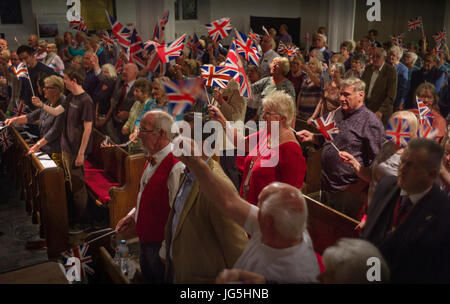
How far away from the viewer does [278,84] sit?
532 cm

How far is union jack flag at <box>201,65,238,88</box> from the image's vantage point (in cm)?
407

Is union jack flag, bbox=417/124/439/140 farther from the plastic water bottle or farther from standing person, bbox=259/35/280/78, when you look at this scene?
standing person, bbox=259/35/280/78

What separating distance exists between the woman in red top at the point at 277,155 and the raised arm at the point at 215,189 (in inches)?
42.7

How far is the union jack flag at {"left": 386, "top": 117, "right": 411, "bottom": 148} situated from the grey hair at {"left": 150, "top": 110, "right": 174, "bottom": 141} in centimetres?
150

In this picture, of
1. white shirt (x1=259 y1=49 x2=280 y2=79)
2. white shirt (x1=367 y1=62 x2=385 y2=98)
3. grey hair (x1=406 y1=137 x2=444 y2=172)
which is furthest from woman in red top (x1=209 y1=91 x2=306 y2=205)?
white shirt (x1=259 y1=49 x2=280 y2=79)

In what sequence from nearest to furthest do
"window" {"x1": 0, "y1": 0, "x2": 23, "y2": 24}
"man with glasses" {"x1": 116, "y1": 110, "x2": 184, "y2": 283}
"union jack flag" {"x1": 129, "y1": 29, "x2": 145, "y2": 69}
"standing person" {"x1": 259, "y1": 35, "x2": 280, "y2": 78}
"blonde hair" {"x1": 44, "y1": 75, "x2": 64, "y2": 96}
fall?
"man with glasses" {"x1": 116, "y1": 110, "x2": 184, "y2": 283} < "blonde hair" {"x1": 44, "y1": 75, "x2": 64, "y2": 96} < "union jack flag" {"x1": 129, "y1": 29, "x2": 145, "y2": 69} < "standing person" {"x1": 259, "y1": 35, "x2": 280, "y2": 78} < "window" {"x1": 0, "y1": 0, "x2": 23, "y2": 24}

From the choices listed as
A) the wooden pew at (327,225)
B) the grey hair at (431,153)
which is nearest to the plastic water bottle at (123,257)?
the wooden pew at (327,225)

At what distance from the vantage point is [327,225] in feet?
11.1

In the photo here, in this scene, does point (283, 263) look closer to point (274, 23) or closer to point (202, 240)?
point (202, 240)

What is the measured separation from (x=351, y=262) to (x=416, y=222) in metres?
0.65

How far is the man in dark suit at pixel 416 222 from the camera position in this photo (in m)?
1.95

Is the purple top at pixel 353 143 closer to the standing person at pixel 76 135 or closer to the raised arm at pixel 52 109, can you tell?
the standing person at pixel 76 135

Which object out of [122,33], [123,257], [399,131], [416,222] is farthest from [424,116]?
[122,33]
